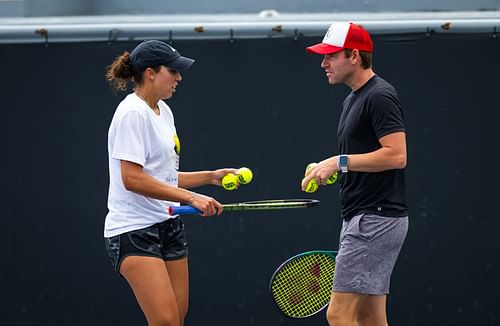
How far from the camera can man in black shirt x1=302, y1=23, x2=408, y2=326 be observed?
4137mm

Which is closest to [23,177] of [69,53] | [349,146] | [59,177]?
[59,177]

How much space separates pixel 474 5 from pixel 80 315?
11.4 feet

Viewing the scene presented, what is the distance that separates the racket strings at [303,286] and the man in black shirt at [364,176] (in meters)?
0.51

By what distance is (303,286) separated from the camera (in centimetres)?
490

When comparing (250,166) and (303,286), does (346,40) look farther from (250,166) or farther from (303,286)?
(250,166)

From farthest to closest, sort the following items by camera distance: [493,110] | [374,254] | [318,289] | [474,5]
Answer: [474,5]
[493,110]
[318,289]
[374,254]

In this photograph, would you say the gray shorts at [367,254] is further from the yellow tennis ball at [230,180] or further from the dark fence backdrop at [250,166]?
the dark fence backdrop at [250,166]

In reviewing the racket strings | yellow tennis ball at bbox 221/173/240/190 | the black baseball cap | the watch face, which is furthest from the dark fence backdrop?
the watch face

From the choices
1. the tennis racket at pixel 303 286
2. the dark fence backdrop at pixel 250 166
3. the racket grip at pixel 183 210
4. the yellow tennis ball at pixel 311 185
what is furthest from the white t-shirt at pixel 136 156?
the dark fence backdrop at pixel 250 166

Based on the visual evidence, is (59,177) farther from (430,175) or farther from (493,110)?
(493,110)

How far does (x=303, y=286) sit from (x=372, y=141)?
102 centimetres

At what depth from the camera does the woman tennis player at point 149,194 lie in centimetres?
423

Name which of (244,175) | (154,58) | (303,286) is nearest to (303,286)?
(303,286)

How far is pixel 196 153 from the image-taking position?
6262mm
